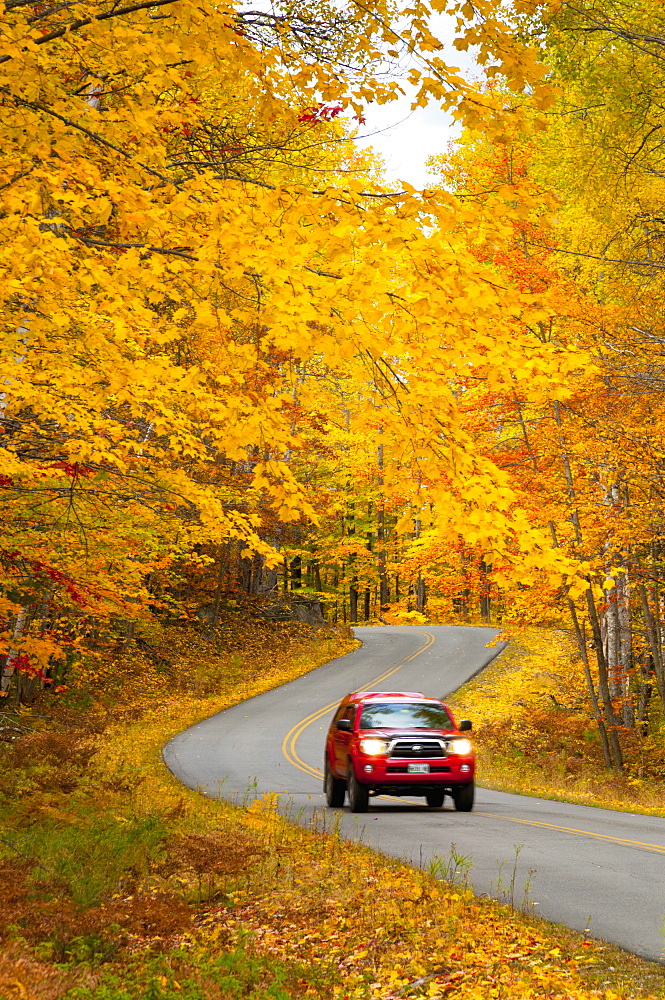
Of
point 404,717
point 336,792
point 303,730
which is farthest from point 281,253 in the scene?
point 303,730

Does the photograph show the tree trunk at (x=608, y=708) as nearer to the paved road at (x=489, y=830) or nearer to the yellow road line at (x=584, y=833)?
the paved road at (x=489, y=830)

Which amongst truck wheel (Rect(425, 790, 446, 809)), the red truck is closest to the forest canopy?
the red truck

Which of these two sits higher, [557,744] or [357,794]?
[357,794]

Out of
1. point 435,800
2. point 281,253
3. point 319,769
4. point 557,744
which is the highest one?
point 281,253

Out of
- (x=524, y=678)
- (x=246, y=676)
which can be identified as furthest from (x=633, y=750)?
(x=246, y=676)

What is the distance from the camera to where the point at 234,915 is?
7.00 meters

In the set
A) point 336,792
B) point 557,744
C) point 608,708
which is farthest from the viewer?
point 557,744

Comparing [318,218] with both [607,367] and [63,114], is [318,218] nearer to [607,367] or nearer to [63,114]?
[63,114]

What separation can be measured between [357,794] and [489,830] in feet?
7.62

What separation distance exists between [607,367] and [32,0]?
966 cm

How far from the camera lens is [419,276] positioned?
16.5 ft

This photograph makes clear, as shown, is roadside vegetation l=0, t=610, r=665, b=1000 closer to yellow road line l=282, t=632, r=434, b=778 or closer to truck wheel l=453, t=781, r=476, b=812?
truck wheel l=453, t=781, r=476, b=812

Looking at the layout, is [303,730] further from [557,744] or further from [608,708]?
[608,708]

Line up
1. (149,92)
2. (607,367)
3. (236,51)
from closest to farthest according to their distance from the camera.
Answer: (236,51)
(149,92)
(607,367)
